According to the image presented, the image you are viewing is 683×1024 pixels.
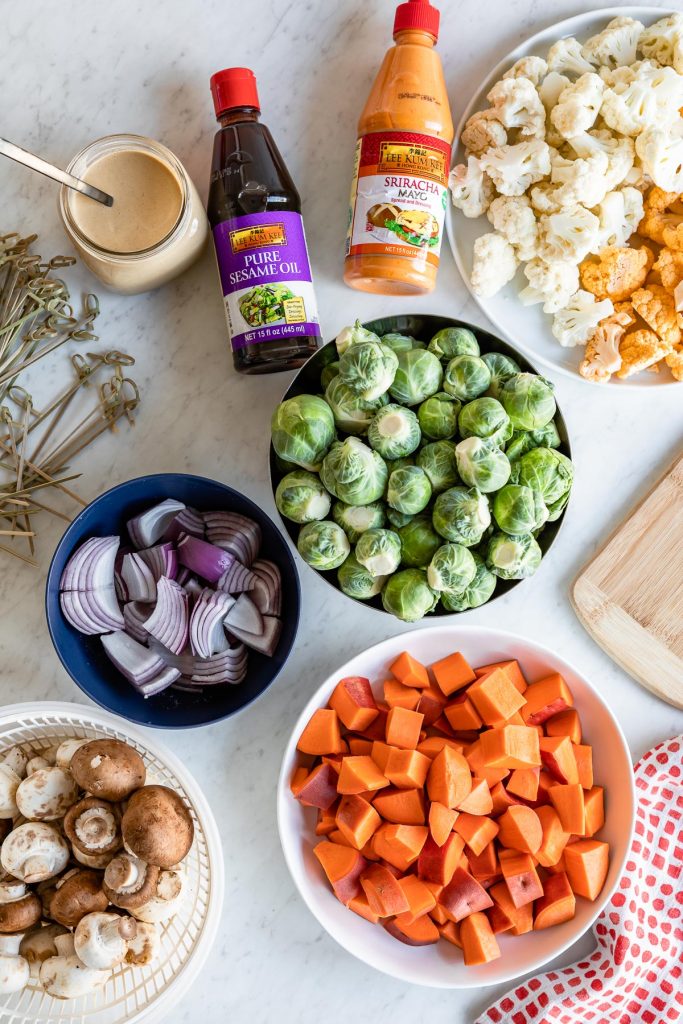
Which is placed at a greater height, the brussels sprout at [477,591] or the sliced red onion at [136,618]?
the brussels sprout at [477,591]

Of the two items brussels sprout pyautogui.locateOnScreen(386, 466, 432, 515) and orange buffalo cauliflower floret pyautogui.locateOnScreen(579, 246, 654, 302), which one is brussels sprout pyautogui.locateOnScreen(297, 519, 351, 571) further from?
orange buffalo cauliflower floret pyautogui.locateOnScreen(579, 246, 654, 302)

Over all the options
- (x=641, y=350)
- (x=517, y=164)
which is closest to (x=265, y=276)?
(x=517, y=164)

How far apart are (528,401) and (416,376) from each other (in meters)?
0.19

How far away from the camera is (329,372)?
1.40 meters

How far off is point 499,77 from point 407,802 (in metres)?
1.41

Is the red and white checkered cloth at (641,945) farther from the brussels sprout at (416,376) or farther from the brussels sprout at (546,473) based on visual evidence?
the brussels sprout at (416,376)

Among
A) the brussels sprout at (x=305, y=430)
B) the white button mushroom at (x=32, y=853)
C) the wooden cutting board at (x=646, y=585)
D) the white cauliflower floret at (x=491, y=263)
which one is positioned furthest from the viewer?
the wooden cutting board at (x=646, y=585)

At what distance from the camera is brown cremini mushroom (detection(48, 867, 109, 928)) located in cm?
141

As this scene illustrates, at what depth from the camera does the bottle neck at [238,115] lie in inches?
56.3

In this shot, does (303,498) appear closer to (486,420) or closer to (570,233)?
(486,420)

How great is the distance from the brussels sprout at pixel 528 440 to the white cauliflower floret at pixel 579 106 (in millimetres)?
554

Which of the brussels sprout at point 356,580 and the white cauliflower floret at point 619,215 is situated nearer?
the brussels sprout at point 356,580

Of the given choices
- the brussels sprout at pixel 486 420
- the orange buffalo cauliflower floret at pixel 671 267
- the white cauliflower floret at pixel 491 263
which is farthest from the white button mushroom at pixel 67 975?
the orange buffalo cauliflower floret at pixel 671 267

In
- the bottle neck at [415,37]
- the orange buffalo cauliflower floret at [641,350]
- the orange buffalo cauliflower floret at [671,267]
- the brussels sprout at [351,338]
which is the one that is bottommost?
Answer: the brussels sprout at [351,338]
